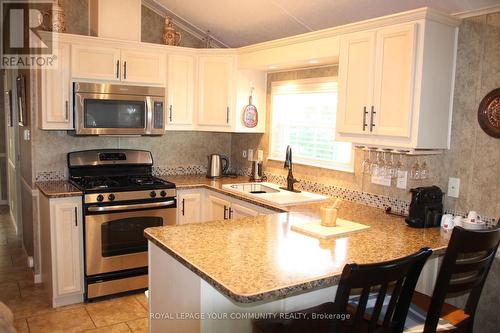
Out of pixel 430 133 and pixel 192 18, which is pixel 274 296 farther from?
pixel 192 18

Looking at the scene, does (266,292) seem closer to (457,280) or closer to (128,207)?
(457,280)

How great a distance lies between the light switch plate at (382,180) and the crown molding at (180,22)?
2316 mm

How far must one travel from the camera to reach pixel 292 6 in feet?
11.0

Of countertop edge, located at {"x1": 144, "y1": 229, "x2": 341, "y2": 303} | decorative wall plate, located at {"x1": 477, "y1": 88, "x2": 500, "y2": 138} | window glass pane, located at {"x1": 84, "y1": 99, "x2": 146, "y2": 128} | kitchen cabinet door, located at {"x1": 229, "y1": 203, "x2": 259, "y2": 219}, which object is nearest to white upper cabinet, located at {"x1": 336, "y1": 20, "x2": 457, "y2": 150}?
decorative wall plate, located at {"x1": 477, "y1": 88, "x2": 500, "y2": 138}

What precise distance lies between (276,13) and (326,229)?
2.01m

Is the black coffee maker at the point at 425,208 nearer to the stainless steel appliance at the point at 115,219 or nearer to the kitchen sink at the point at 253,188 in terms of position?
the kitchen sink at the point at 253,188

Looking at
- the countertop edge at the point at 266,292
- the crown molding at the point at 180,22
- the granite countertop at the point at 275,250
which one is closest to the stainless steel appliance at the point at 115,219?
the granite countertop at the point at 275,250

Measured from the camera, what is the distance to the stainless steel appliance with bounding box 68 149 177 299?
11.5ft

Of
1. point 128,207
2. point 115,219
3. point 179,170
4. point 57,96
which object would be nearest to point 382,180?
point 128,207

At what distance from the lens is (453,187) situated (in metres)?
2.75

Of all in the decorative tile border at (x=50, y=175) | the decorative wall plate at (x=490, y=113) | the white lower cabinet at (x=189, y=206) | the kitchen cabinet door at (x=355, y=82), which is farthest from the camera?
the white lower cabinet at (x=189, y=206)

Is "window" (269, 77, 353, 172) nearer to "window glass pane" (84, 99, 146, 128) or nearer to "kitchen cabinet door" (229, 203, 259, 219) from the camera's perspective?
"kitchen cabinet door" (229, 203, 259, 219)

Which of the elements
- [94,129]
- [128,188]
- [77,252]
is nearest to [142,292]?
[77,252]

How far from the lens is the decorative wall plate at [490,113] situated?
2.48m
